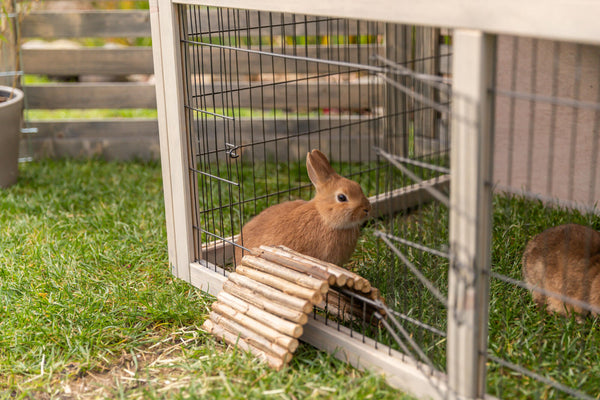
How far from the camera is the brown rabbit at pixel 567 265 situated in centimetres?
290

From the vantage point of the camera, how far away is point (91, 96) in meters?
5.85

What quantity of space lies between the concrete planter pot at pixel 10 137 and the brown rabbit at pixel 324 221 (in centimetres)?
249

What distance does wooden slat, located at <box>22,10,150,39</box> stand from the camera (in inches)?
223

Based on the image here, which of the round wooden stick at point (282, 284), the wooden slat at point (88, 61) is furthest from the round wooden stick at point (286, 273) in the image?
the wooden slat at point (88, 61)

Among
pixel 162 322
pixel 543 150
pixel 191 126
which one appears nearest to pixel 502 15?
pixel 191 126

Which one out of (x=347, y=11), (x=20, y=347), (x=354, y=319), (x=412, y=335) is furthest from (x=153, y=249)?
(x=347, y=11)

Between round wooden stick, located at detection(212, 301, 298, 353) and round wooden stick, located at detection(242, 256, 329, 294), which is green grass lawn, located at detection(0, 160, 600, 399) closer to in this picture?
round wooden stick, located at detection(212, 301, 298, 353)

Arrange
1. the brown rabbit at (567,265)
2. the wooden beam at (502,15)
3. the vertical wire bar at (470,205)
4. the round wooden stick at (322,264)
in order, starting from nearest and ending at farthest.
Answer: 1. the wooden beam at (502,15)
2. the vertical wire bar at (470,205)
3. the round wooden stick at (322,264)
4. the brown rabbit at (567,265)

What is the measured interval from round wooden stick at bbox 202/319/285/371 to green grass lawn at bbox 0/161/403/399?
39mm

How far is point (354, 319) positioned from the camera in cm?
308

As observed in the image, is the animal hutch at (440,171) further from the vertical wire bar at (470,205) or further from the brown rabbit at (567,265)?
the brown rabbit at (567,265)

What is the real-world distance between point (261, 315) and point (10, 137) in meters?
3.06

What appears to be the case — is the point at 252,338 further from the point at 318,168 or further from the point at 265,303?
the point at 318,168

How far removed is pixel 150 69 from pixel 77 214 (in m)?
1.64
